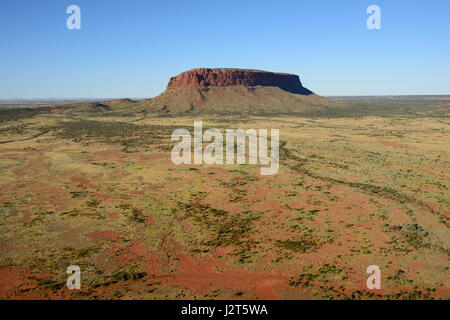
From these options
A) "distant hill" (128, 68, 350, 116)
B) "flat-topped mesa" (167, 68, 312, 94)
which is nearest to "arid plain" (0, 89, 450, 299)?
"distant hill" (128, 68, 350, 116)

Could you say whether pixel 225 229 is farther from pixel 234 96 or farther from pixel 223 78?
pixel 223 78

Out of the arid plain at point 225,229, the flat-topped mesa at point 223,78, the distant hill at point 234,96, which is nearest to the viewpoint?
the arid plain at point 225,229

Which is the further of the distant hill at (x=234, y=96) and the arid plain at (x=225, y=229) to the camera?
the distant hill at (x=234, y=96)

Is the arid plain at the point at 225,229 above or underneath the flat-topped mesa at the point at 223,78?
underneath

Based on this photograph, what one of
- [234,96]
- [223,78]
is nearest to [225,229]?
[234,96]

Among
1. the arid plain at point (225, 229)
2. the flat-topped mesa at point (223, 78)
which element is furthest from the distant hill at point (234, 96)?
the arid plain at point (225, 229)

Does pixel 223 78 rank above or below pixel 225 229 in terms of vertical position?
above

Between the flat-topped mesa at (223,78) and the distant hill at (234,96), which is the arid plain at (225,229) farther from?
the flat-topped mesa at (223,78)
